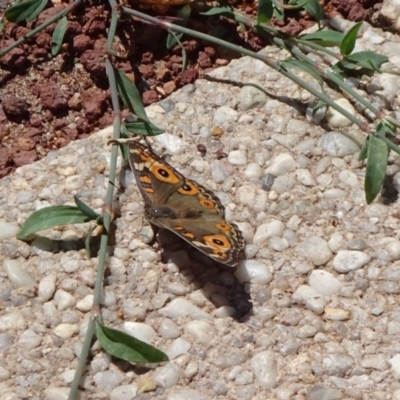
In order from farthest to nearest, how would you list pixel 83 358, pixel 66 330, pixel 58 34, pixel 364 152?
pixel 58 34, pixel 364 152, pixel 66 330, pixel 83 358

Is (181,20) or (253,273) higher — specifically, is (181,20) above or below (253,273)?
above

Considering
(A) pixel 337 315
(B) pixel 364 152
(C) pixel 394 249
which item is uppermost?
(B) pixel 364 152

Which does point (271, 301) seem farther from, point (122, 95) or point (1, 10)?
point (1, 10)

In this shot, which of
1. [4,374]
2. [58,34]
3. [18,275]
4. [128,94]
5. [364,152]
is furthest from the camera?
[58,34]

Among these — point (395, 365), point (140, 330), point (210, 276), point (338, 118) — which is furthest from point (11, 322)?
point (338, 118)

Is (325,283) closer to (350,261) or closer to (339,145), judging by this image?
(350,261)

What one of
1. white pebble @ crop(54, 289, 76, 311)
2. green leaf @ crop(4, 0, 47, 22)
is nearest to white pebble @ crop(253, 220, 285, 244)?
white pebble @ crop(54, 289, 76, 311)

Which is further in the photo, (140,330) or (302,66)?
(302,66)

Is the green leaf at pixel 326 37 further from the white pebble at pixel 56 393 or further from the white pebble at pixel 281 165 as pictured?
the white pebble at pixel 56 393

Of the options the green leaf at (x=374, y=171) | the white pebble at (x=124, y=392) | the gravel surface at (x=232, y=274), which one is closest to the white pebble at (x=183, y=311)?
the gravel surface at (x=232, y=274)
